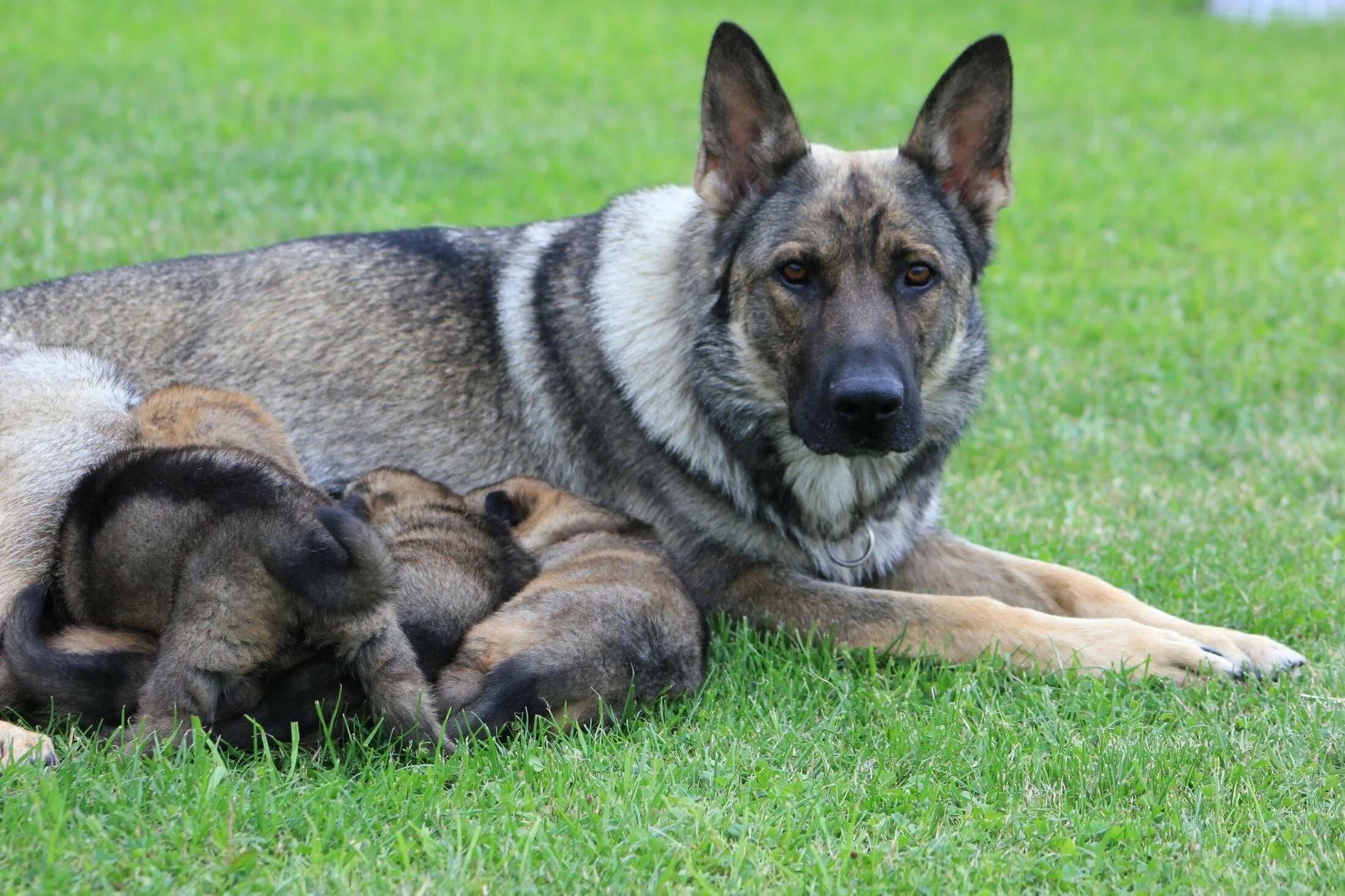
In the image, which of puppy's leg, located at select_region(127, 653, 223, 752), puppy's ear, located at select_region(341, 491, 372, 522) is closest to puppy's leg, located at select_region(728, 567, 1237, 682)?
puppy's ear, located at select_region(341, 491, 372, 522)

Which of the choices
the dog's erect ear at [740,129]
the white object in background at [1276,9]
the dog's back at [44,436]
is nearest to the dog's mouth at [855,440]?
the dog's erect ear at [740,129]

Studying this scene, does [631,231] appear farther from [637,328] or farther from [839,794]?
[839,794]

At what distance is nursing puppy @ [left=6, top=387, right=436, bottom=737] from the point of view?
3299 millimetres

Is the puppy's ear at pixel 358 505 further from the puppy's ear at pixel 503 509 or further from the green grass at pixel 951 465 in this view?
the green grass at pixel 951 465

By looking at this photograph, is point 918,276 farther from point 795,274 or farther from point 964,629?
point 964,629

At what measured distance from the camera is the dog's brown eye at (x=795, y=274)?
447cm

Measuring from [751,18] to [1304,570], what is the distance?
15022 millimetres

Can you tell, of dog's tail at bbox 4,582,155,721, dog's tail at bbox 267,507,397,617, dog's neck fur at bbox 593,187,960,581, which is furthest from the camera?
dog's neck fur at bbox 593,187,960,581

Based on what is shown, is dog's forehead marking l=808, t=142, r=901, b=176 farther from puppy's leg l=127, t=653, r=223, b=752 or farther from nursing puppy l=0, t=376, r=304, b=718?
puppy's leg l=127, t=653, r=223, b=752

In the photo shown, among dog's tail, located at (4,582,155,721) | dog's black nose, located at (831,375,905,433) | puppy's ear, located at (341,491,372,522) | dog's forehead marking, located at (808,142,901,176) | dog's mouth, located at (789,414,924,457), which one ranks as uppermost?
dog's forehead marking, located at (808,142,901,176)

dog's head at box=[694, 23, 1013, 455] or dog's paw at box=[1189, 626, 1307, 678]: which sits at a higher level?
dog's head at box=[694, 23, 1013, 455]

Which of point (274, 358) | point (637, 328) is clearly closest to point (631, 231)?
point (637, 328)

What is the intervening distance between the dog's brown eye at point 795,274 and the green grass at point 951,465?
1.23 meters

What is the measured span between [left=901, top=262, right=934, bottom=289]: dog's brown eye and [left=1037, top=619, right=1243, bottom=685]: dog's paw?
125 cm
